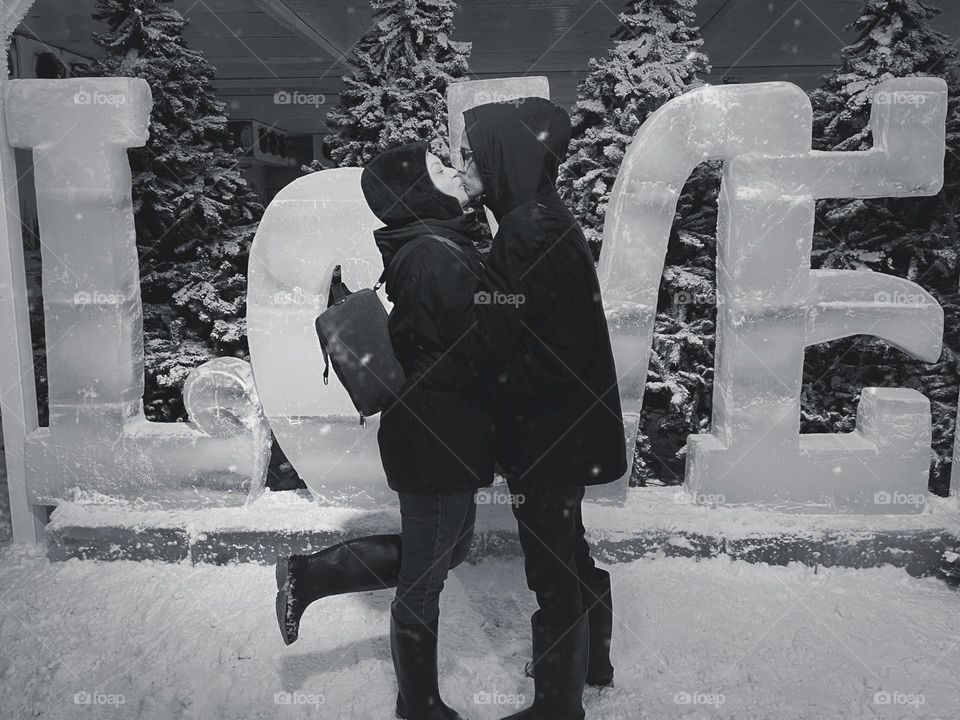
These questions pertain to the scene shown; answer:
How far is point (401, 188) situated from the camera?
2.17 metres

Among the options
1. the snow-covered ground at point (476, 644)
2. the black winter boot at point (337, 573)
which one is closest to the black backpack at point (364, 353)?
the black winter boot at point (337, 573)

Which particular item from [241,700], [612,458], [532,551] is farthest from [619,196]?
[241,700]

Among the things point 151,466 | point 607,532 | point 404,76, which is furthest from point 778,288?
point 151,466

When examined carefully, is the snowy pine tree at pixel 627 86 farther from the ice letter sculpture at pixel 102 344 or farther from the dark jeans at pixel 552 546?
the dark jeans at pixel 552 546

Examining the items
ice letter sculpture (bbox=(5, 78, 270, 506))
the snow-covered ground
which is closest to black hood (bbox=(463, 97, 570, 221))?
the snow-covered ground

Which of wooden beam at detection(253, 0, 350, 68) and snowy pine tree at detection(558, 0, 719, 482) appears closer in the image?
snowy pine tree at detection(558, 0, 719, 482)

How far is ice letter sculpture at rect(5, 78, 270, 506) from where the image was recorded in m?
3.36

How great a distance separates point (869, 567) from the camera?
3.42m

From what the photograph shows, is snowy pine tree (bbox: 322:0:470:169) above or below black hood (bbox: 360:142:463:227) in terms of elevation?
above

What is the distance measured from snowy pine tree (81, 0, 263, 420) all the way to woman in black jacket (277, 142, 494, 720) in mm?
2567

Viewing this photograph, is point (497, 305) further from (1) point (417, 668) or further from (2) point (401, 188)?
(1) point (417, 668)

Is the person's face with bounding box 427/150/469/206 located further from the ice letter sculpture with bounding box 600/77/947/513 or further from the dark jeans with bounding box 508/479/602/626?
the ice letter sculpture with bounding box 600/77/947/513

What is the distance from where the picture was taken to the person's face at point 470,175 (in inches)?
85.3

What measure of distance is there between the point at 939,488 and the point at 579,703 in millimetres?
3114
